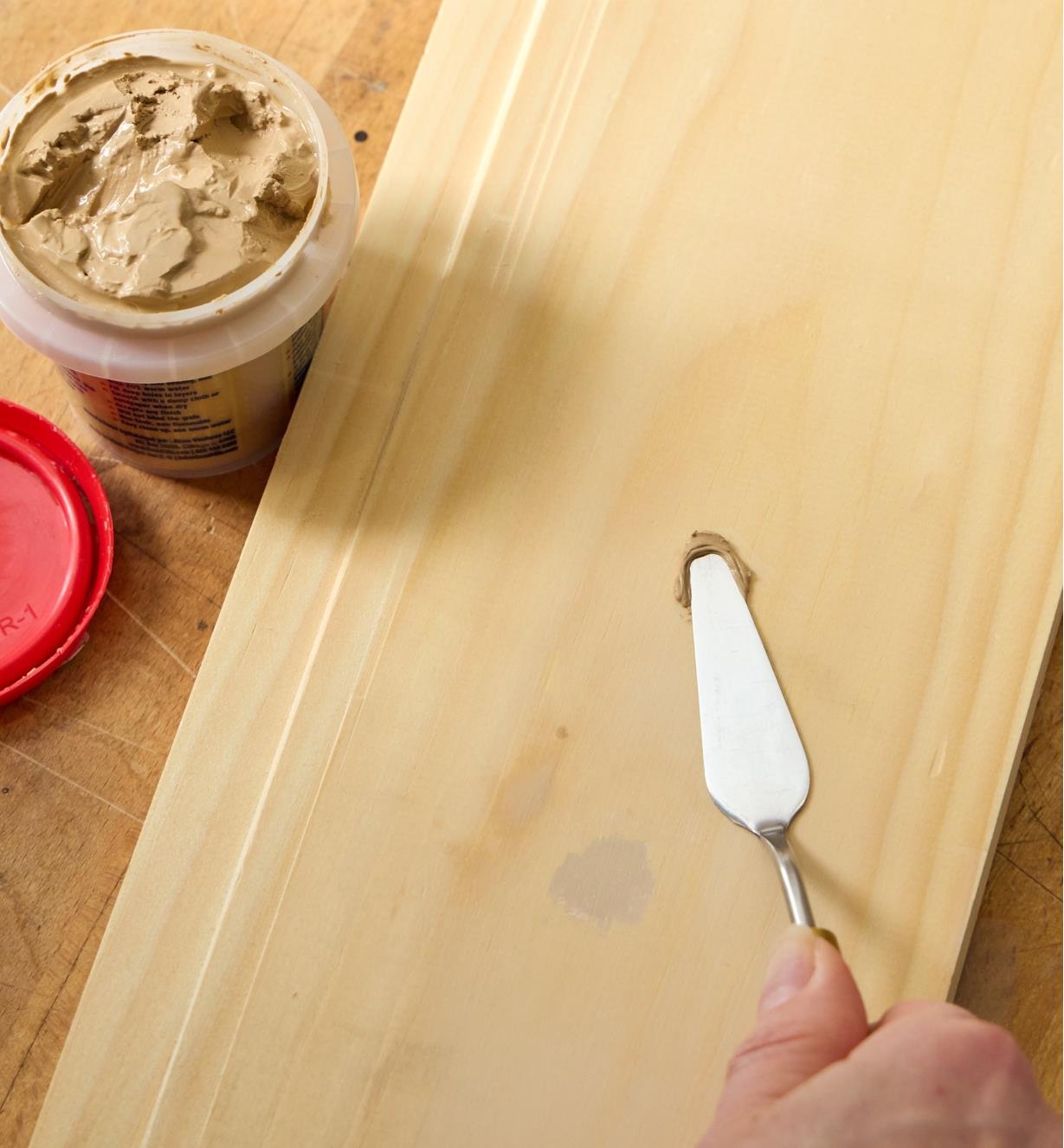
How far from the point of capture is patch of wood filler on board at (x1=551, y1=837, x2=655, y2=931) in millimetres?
798

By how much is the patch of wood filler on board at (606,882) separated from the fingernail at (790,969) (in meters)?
0.13

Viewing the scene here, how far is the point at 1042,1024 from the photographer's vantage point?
3.06 ft

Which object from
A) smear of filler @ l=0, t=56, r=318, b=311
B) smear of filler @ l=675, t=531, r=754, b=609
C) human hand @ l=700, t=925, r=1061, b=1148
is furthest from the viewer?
smear of filler @ l=675, t=531, r=754, b=609

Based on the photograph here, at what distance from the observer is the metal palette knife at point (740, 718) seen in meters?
0.81

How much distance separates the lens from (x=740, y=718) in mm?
832

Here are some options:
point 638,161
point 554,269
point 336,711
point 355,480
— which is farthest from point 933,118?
point 336,711

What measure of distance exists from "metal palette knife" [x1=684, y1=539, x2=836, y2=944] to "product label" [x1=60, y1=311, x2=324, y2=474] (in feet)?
1.17

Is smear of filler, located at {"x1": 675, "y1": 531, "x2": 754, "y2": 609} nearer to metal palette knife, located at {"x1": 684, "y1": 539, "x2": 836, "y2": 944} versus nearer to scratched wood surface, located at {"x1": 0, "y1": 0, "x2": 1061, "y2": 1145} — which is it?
metal palette knife, located at {"x1": 684, "y1": 539, "x2": 836, "y2": 944}

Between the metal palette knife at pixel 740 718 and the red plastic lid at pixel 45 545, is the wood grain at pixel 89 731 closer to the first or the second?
the red plastic lid at pixel 45 545

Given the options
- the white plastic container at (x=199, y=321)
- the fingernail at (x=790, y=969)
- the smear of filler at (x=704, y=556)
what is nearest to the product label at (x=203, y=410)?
the white plastic container at (x=199, y=321)

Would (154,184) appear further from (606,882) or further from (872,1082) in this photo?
(872,1082)

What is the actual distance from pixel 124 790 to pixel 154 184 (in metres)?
0.49

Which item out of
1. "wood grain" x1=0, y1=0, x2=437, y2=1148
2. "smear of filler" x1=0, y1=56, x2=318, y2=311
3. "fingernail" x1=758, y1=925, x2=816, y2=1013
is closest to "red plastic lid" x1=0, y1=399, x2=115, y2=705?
"wood grain" x1=0, y1=0, x2=437, y2=1148

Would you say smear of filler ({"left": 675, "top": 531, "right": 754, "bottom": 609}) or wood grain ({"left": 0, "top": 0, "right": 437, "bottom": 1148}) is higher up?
smear of filler ({"left": 675, "top": 531, "right": 754, "bottom": 609})
